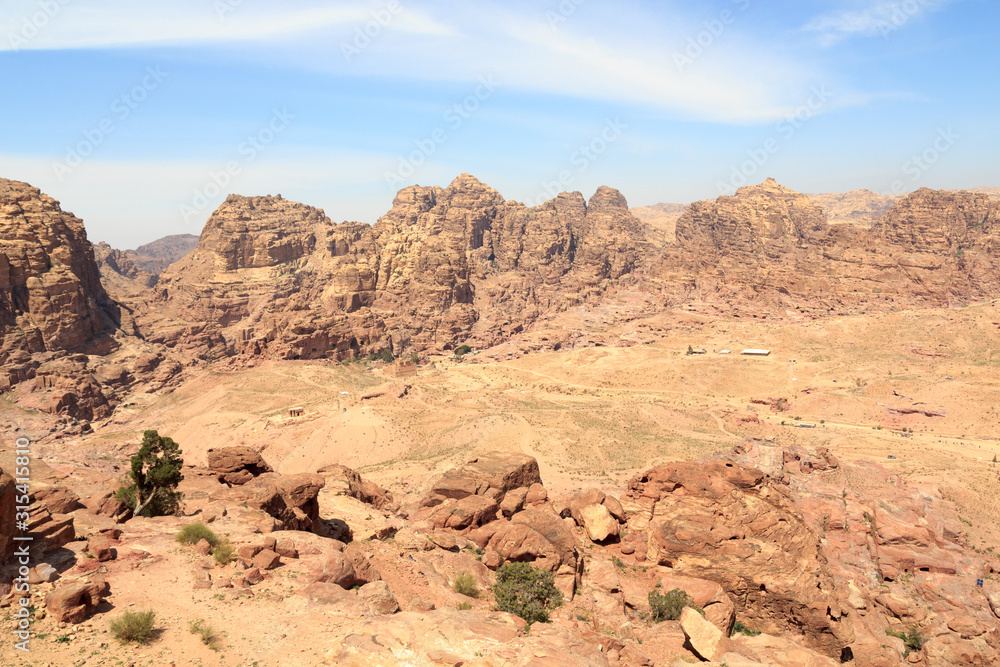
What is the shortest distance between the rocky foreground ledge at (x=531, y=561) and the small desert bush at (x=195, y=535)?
50 cm

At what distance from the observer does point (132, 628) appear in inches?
582

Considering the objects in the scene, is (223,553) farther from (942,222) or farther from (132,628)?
(942,222)

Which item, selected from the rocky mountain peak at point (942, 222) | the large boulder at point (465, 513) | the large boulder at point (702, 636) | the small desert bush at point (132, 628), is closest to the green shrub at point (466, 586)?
the large boulder at point (465, 513)

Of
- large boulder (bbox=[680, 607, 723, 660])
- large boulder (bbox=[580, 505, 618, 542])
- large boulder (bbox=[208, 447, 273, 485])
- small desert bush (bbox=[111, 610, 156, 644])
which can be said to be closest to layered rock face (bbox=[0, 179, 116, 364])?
large boulder (bbox=[208, 447, 273, 485])

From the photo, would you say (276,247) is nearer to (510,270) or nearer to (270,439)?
(510,270)

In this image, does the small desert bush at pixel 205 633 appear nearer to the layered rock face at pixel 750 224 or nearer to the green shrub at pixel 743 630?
the green shrub at pixel 743 630

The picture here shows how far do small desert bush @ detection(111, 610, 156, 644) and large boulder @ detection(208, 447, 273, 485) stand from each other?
651 inches

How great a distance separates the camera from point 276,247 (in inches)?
5965

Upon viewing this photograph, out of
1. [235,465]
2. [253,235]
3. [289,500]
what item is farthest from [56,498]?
[253,235]

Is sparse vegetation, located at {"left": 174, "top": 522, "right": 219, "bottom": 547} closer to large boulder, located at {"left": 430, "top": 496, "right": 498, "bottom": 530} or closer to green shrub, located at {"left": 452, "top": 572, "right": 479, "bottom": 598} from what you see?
green shrub, located at {"left": 452, "top": 572, "right": 479, "bottom": 598}

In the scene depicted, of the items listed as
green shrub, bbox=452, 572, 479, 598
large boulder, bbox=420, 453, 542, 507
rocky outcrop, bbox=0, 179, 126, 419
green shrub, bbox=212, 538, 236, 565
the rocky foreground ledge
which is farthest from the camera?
rocky outcrop, bbox=0, 179, 126, 419

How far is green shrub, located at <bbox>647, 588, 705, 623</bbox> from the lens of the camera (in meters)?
23.3

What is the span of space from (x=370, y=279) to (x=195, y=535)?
111057mm

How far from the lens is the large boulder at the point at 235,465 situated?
102 ft
